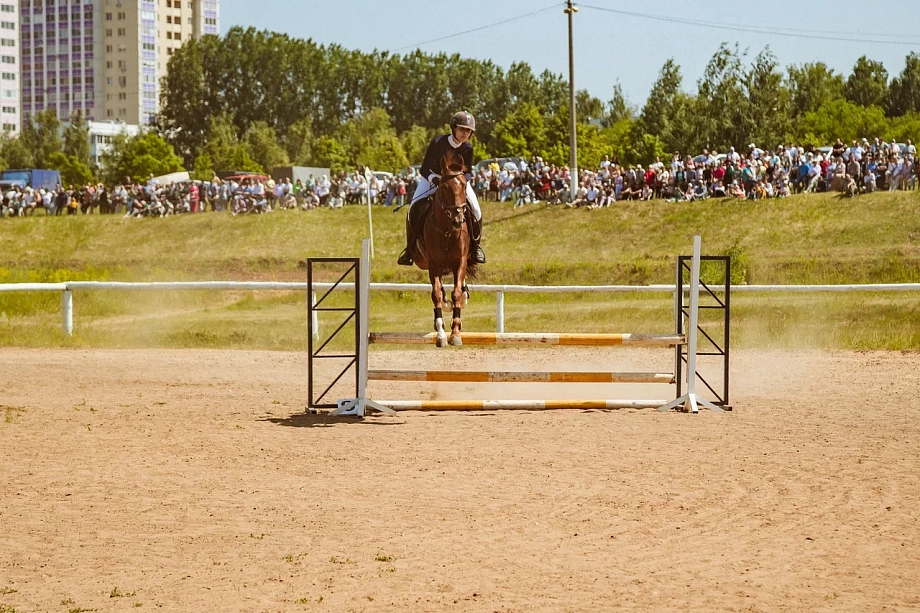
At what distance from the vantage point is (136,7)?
16238cm

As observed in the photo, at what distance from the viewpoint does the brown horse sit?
1250cm

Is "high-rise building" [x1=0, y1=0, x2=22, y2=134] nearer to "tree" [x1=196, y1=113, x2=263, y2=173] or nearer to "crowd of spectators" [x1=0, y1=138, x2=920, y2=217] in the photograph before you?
"tree" [x1=196, y1=113, x2=263, y2=173]

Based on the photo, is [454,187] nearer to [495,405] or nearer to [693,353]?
[495,405]

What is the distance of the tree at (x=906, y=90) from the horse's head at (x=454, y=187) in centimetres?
8917

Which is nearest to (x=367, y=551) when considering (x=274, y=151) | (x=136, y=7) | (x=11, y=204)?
(x=11, y=204)

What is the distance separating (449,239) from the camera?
501 inches

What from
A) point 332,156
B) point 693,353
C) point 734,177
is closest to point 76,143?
point 332,156

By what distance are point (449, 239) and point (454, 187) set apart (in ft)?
2.03

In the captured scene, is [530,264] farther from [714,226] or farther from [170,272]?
[170,272]

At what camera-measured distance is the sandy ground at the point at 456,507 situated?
6211 millimetres

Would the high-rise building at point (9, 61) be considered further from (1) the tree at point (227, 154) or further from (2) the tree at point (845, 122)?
(2) the tree at point (845, 122)

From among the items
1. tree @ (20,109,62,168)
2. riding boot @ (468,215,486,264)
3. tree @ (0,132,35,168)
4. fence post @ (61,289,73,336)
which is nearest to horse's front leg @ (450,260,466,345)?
riding boot @ (468,215,486,264)

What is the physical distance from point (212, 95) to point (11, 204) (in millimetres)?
78105

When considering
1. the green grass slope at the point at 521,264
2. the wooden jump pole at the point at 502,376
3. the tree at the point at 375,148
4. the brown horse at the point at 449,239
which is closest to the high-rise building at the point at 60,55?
the tree at the point at 375,148
